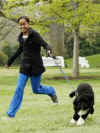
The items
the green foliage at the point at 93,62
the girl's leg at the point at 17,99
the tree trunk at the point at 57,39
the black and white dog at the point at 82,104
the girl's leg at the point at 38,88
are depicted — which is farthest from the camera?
the green foliage at the point at 93,62

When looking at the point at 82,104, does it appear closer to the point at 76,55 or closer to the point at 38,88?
the point at 38,88

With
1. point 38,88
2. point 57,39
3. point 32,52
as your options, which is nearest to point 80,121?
point 38,88

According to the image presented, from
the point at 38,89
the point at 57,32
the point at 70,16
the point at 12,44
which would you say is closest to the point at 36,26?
the point at 70,16

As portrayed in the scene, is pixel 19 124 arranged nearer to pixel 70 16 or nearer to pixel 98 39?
pixel 70 16

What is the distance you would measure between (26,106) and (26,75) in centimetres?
269

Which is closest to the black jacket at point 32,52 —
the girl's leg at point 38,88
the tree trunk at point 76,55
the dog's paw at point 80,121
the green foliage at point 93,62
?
the girl's leg at point 38,88

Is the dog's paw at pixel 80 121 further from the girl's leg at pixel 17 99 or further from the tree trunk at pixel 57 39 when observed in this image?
the tree trunk at pixel 57 39

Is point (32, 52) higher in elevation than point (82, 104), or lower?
higher

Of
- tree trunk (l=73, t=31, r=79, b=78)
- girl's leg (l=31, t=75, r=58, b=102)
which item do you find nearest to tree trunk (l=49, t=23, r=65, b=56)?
tree trunk (l=73, t=31, r=79, b=78)

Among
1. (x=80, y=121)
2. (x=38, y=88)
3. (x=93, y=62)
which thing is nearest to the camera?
(x=80, y=121)

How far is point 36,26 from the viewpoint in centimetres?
2381

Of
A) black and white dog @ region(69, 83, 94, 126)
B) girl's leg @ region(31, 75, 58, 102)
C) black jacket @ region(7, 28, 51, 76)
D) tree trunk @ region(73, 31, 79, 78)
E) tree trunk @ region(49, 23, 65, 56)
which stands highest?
Answer: black jacket @ region(7, 28, 51, 76)

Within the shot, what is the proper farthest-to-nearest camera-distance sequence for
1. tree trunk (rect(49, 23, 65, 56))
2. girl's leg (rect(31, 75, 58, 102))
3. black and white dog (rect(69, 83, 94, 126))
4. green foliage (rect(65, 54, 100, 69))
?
1. green foliage (rect(65, 54, 100, 69))
2. tree trunk (rect(49, 23, 65, 56))
3. girl's leg (rect(31, 75, 58, 102))
4. black and white dog (rect(69, 83, 94, 126))

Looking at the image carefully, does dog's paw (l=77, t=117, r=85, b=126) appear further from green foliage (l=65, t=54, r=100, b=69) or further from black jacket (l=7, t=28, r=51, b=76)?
green foliage (l=65, t=54, r=100, b=69)
